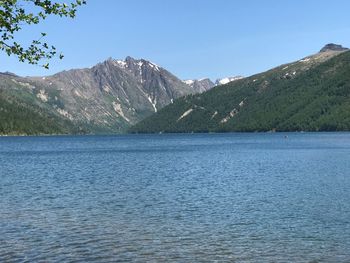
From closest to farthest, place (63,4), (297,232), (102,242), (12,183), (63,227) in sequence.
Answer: (63,4) < (102,242) < (297,232) < (63,227) < (12,183)

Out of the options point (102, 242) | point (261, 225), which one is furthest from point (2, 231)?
point (261, 225)

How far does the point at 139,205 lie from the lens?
55500mm

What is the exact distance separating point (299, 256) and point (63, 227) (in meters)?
20.6

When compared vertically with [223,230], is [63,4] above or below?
above

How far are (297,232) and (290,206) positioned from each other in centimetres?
1395

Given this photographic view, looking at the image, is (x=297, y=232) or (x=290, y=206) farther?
(x=290, y=206)

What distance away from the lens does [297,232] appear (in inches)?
1547

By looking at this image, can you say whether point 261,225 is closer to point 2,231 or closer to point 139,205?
point 139,205

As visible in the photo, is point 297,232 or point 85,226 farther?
point 85,226

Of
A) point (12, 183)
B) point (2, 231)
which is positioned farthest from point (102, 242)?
point (12, 183)

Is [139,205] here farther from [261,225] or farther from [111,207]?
[261,225]

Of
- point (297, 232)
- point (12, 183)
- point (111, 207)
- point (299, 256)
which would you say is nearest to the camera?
point (299, 256)

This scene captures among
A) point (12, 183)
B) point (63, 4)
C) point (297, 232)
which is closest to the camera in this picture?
point (63, 4)

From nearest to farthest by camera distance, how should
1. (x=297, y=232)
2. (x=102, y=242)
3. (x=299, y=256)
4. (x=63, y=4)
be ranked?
(x=63, y=4), (x=299, y=256), (x=102, y=242), (x=297, y=232)
